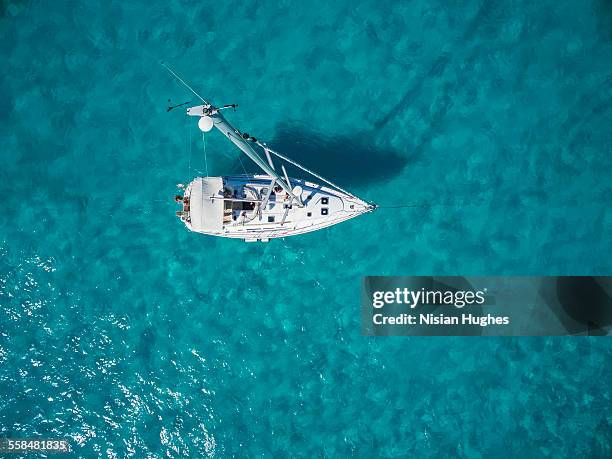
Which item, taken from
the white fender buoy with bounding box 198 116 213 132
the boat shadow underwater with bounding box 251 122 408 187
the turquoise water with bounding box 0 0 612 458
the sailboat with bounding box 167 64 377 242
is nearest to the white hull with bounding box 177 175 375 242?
the sailboat with bounding box 167 64 377 242

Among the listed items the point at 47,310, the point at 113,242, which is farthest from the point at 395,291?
the point at 47,310

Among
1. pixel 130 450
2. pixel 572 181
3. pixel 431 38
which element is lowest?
pixel 130 450

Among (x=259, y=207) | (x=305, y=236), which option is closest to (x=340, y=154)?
(x=305, y=236)

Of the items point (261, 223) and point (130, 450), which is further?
point (130, 450)

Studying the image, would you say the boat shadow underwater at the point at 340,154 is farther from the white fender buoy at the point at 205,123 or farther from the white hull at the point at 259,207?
the white fender buoy at the point at 205,123

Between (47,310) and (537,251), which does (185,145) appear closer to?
(47,310)
